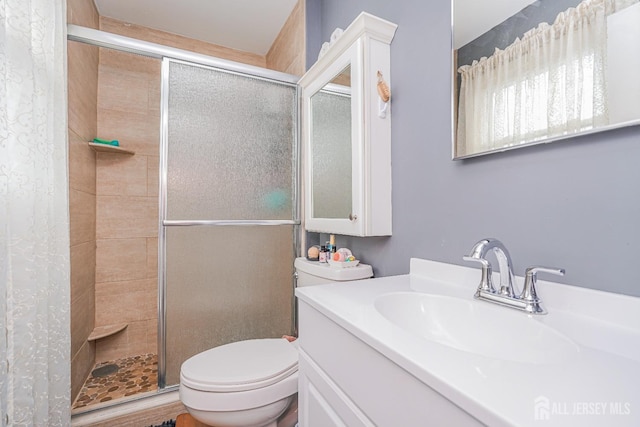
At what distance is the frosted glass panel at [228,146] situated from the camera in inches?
57.6

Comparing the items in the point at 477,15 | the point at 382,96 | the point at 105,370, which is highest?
the point at 477,15

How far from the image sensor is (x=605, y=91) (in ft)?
1.91

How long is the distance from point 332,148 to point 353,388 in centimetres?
106

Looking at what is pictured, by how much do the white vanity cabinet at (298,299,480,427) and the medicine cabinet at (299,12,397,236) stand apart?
1.62 ft

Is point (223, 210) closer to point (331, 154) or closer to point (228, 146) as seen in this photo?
point (228, 146)

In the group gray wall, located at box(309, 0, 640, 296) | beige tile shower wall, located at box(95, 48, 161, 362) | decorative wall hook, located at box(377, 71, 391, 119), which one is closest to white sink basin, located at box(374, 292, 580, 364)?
gray wall, located at box(309, 0, 640, 296)

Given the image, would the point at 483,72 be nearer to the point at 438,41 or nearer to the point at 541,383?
the point at 438,41

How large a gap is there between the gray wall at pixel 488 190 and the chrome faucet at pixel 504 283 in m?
0.07

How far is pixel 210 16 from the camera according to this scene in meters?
1.96

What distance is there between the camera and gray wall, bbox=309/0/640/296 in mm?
571

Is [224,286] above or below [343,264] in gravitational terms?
below

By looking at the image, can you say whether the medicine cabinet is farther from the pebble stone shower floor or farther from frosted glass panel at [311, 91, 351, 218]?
the pebble stone shower floor

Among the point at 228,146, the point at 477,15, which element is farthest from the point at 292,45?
the point at 477,15

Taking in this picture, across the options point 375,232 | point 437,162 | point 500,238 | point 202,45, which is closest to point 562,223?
point 500,238
